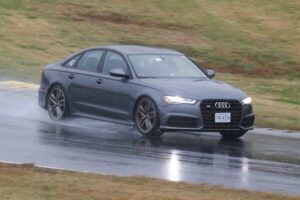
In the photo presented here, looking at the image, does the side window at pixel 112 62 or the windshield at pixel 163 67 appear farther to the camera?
the side window at pixel 112 62

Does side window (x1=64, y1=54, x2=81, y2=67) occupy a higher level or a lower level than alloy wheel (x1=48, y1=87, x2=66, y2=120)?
higher

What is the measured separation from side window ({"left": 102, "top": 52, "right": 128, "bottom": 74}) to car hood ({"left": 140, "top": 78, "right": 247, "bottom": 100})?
0.77 meters

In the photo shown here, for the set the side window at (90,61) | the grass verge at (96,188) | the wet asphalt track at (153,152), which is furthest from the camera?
the side window at (90,61)

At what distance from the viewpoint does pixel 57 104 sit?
58.4 ft

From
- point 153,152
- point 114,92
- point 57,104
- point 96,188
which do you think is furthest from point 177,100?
point 96,188

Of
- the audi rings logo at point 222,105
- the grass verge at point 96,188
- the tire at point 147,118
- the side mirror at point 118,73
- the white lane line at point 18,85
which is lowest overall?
the white lane line at point 18,85

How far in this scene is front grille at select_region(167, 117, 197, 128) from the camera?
51.1ft

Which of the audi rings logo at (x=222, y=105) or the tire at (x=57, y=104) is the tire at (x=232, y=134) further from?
the tire at (x=57, y=104)

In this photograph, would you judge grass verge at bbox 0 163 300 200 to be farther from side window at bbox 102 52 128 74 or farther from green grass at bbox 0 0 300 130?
green grass at bbox 0 0 300 130

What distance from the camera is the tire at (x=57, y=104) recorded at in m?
17.7

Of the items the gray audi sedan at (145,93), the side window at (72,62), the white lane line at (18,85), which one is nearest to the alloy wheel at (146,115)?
the gray audi sedan at (145,93)

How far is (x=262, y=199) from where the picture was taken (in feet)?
32.4

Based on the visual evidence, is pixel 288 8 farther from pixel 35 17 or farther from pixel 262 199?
pixel 262 199

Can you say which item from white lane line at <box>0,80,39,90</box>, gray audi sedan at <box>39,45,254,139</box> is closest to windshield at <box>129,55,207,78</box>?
gray audi sedan at <box>39,45,254,139</box>
